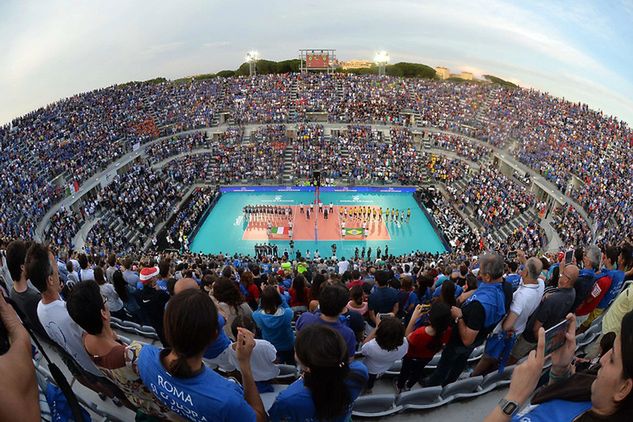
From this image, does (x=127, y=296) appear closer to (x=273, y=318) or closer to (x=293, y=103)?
(x=273, y=318)

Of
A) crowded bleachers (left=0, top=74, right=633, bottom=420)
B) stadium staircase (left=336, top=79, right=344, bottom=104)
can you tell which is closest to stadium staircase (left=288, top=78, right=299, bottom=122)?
crowded bleachers (left=0, top=74, right=633, bottom=420)

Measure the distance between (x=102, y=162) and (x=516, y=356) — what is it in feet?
103

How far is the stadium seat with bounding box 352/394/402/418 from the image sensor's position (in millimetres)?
4613

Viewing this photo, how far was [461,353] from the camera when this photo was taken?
4.79m

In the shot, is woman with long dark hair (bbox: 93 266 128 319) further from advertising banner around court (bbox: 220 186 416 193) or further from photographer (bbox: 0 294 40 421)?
advertising banner around court (bbox: 220 186 416 193)

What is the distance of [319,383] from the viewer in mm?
2570

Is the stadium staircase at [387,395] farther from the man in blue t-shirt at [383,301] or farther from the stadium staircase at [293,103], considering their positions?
the stadium staircase at [293,103]

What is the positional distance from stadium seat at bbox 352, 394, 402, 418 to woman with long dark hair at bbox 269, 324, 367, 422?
2.01 meters

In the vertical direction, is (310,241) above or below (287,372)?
below

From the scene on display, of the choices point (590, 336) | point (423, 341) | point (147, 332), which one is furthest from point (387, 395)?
point (147, 332)

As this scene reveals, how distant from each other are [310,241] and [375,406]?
809 inches

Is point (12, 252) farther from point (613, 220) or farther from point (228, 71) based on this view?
point (228, 71)

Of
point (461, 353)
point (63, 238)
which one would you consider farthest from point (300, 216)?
point (461, 353)

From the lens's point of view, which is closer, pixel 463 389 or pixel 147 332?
pixel 463 389
